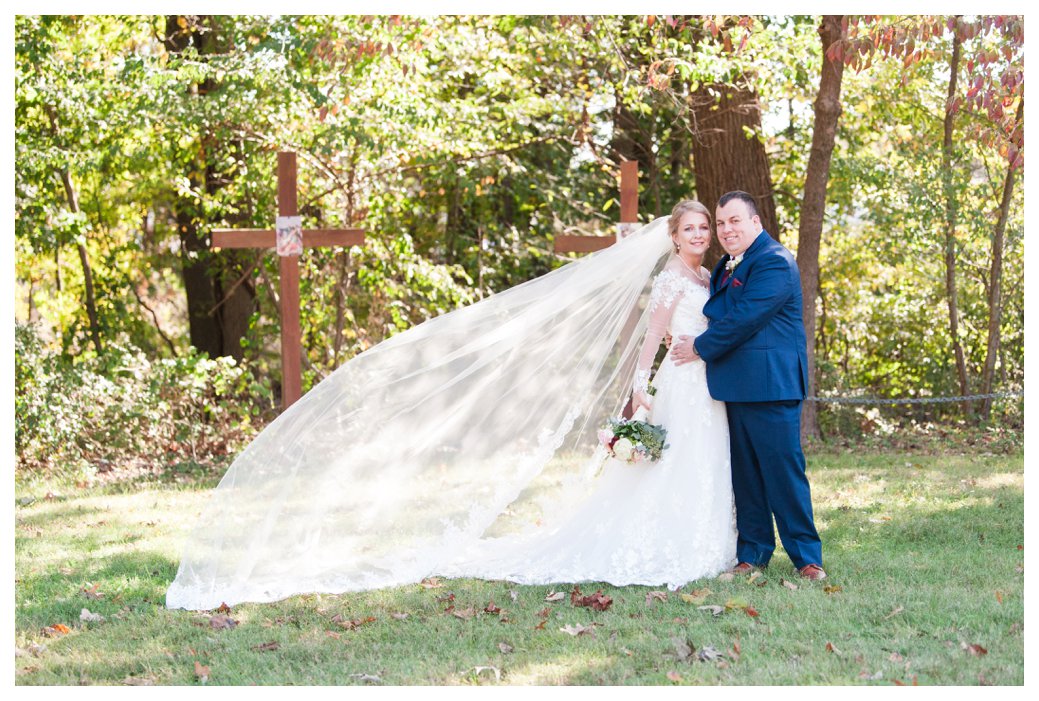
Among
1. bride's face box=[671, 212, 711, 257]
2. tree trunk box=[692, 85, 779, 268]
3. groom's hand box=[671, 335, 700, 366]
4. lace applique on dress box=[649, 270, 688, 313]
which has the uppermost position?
tree trunk box=[692, 85, 779, 268]

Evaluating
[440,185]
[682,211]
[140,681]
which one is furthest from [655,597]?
[440,185]

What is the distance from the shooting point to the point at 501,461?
6.04 metres

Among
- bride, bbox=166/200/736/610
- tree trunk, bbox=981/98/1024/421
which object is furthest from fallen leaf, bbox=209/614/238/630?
tree trunk, bbox=981/98/1024/421

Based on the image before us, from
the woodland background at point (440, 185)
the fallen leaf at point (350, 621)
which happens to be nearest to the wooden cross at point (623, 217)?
the woodland background at point (440, 185)

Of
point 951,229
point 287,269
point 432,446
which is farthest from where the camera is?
point 951,229

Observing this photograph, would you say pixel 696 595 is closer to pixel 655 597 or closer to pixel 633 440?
pixel 655 597

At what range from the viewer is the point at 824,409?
1228 centimetres

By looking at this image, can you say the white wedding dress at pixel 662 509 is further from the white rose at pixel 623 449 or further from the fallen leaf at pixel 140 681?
the fallen leaf at pixel 140 681

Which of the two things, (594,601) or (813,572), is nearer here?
(594,601)

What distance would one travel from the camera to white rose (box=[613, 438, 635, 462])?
5773 millimetres

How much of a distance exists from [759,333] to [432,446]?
1914mm

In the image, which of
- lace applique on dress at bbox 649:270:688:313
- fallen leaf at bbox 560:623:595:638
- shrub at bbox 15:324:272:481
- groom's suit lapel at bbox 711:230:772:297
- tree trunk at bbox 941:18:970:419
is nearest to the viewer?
fallen leaf at bbox 560:623:595:638

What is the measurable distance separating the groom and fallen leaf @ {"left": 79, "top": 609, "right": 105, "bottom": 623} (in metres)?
3.30

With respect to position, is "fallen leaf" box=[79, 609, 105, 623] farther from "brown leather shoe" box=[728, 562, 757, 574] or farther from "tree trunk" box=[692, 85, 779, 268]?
"tree trunk" box=[692, 85, 779, 268]
